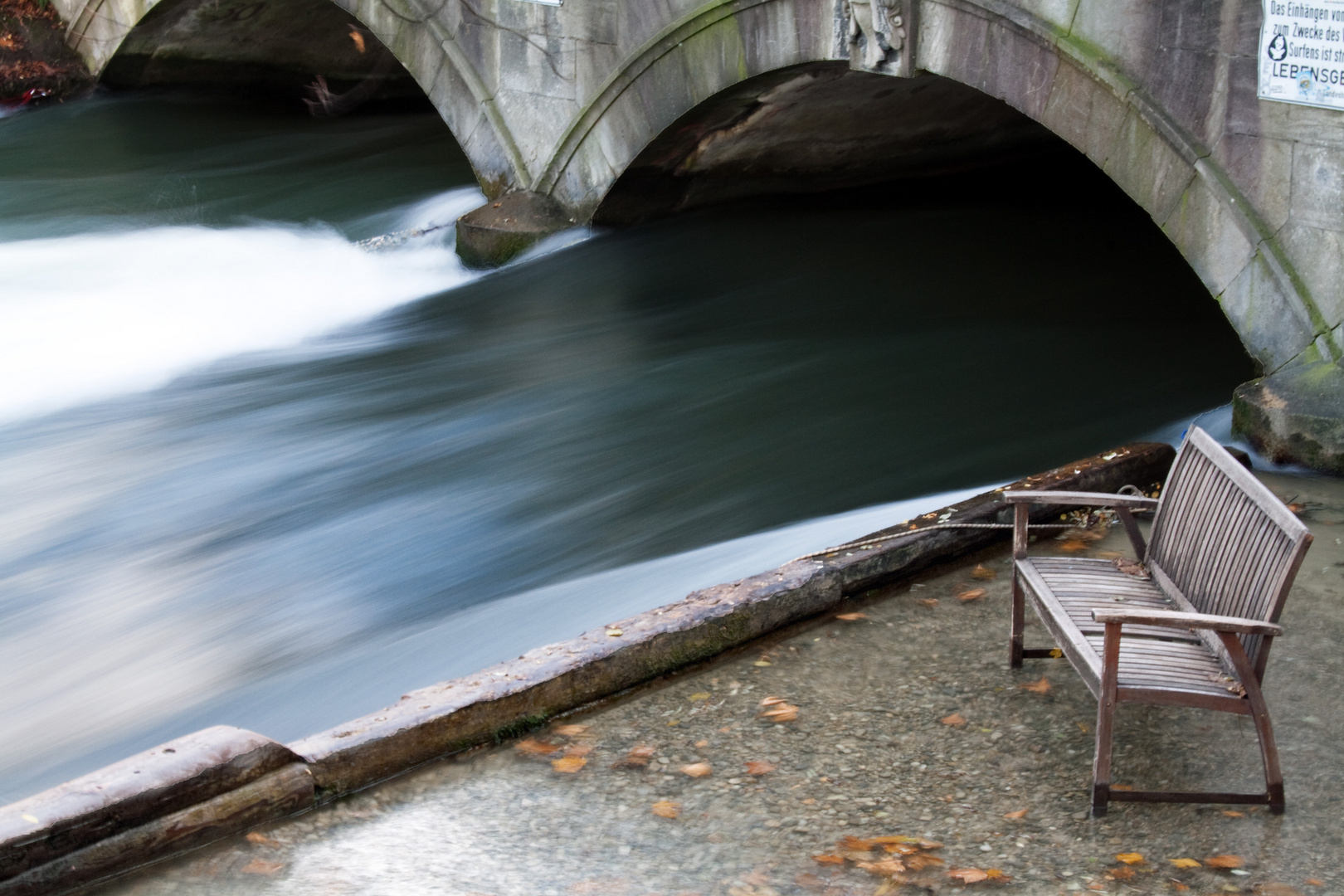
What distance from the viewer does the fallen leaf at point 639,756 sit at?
3738mm

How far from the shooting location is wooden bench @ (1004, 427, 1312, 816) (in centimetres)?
334

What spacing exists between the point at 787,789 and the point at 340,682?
5.92ft

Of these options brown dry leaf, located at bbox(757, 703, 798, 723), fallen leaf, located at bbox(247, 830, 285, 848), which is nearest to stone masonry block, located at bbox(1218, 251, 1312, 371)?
brown dry leaf, located at bbox(757, 703, 798, 723)

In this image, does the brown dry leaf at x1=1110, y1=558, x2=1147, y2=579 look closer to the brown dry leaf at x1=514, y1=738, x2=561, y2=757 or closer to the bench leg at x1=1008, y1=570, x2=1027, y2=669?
the bench leg at x1=1008, y1=570, x2=1027, y2=669

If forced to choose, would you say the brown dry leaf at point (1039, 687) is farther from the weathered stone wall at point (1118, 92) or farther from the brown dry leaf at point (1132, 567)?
the weathered stone wall at point (1118, 92)

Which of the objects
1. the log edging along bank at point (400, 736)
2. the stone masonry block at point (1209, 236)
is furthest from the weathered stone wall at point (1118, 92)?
the log edging along bank at point (400, 736)

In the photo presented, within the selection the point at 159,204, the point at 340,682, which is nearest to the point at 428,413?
the point at 340,682

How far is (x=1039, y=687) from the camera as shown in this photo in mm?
4070

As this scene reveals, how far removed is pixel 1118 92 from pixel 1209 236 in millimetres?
785

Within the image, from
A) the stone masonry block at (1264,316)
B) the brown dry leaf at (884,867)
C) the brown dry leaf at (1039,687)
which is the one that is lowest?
the brown dry leaf at (884,867)

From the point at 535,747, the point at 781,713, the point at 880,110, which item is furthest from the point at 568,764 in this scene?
Answer: the point at 880,110

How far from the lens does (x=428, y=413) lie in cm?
732

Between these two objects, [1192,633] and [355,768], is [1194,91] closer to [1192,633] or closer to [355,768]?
[1192,633]

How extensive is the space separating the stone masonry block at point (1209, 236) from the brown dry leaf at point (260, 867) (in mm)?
4729
